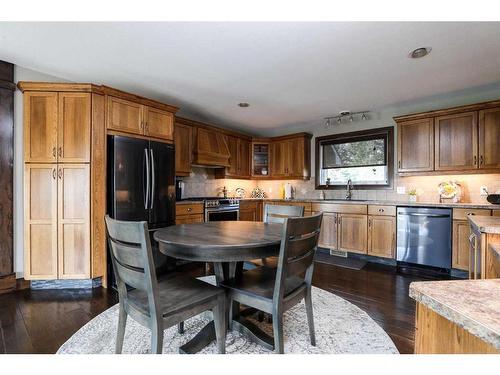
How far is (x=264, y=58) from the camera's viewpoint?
99.6 inches

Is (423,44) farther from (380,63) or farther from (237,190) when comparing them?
(237,190)

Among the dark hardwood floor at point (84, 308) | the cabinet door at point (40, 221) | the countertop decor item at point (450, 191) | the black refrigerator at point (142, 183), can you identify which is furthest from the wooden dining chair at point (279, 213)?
the countertop decor item at point (450, 191)

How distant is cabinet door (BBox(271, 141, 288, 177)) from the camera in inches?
203

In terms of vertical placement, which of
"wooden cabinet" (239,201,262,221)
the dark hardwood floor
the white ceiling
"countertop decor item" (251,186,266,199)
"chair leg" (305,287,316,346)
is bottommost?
the dark hardwood floor

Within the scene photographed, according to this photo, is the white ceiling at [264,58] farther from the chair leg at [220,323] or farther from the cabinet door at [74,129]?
the chair leg at [220,323]

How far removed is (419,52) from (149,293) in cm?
294

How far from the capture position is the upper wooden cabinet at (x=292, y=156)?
16.2 ft

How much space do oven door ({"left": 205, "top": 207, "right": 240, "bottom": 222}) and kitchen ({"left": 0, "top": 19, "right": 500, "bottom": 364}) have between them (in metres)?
0.02

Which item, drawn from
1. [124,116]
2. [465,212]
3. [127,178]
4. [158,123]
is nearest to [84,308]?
[127,178]

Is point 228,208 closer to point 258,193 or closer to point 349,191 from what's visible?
point 258,193

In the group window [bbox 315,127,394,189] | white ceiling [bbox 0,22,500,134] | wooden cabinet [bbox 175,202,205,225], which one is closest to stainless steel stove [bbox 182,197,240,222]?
wooden cabinet [bbox 175,202,205,225]

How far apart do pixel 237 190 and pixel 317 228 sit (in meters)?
3.86

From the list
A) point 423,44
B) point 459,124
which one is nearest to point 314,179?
point 459,124

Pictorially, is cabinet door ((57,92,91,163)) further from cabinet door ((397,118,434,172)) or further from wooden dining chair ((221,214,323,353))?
cabinet door ((397,118,434,172))
